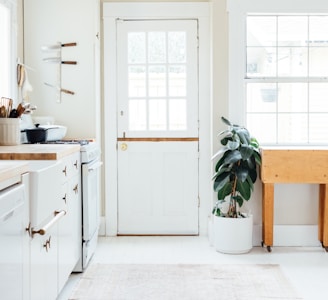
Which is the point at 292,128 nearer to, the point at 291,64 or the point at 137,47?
the point at 291,64

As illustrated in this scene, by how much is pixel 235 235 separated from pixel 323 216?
0.80 meters

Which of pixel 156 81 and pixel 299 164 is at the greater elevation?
pixel 156 81

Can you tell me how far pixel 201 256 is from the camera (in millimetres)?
4195

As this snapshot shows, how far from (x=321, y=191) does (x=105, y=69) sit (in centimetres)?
223

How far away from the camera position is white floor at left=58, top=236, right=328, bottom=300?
12.0ft

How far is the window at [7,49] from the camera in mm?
4070

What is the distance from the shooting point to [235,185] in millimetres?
4301

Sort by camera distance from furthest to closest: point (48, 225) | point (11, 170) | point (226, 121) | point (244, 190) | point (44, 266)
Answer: point (226, 121) → point (244, 190) → point (44, 266) → point (48, 225) → point (11, 170)

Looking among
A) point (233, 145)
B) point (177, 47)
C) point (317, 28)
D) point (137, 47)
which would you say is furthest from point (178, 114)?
point (317, 28)

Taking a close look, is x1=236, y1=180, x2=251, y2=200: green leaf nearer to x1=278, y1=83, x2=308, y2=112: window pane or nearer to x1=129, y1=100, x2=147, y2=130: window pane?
x1=278, y1=83, x2=308, y2=112: window pane

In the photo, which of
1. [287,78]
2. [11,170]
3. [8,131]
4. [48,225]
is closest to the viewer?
[11,170]

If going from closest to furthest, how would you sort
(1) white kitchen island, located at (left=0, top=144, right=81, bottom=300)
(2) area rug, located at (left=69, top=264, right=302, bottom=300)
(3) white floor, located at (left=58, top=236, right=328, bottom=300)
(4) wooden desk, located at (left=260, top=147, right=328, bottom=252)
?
(1) white kitchen island, located at (left=0, top=144, right=81, bottom=300) < (2) area rug, located at (left=69, top=264, right=302, bottom=300) < (3) white floor, located at (left=58, top=236, right=328, bottom=300) < (4) wooden desk, located at (left=260, top=147, right=328, bottom=252)

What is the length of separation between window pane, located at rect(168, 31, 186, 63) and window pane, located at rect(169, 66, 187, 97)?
0.24 ft

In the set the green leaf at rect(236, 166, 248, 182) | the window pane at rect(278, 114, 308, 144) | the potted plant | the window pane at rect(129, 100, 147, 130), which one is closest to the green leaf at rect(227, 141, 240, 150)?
the potted plant
